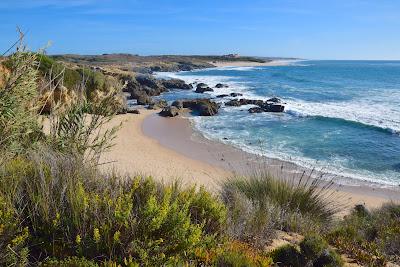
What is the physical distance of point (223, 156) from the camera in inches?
351

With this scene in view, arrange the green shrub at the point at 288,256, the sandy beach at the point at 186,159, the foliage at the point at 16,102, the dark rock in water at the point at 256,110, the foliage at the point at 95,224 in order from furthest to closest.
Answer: the dark rock in water at the point at 256,110 < the sandy beach at the point at 186,159 < the foliage at the point at 16,102 < the green shrub at the point at 288,256 < the foliage at the point at 95,224

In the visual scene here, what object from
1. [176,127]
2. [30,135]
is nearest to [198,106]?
[176,127]

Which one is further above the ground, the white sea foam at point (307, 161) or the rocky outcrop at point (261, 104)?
the rocky outcrop at point (261, 104)

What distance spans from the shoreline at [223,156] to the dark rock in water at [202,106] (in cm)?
237

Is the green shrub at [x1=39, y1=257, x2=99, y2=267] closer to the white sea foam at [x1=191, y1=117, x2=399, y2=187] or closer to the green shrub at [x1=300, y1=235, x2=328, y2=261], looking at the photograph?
the green shrub at [x1=300, y1=235, x2=328, y2=261]

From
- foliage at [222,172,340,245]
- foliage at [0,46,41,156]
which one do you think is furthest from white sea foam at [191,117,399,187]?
foliage at [0,46,41,156]

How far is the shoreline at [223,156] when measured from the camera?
12239mm

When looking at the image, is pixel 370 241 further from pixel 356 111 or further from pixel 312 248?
pixel 356 111

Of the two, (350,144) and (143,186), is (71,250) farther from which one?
(350,144)

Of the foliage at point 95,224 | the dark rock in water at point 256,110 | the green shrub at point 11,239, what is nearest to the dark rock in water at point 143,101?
the dark rock in water at point 256,110

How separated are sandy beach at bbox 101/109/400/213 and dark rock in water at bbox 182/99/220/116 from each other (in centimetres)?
447

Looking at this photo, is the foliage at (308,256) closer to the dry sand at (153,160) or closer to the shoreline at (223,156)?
the shoreline at (223,156)

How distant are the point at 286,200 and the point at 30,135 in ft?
13.9

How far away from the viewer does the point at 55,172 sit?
13.5 ft
